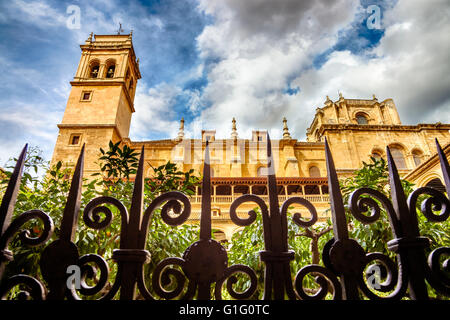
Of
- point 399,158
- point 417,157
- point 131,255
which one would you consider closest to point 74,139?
point 131,255

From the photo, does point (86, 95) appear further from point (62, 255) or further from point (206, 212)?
point (206, 212)

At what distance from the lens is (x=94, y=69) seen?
2403 cm

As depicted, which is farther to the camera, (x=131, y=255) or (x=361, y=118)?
(x=361, y=118)

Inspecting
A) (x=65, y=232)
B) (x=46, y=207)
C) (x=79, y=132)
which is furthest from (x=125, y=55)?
(x=65, y=232)

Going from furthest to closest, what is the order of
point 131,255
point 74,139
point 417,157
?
point 417,157 → point 74,139 → point 131,255

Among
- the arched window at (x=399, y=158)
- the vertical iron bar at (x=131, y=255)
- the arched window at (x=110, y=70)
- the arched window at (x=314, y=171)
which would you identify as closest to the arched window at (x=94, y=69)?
the arched window at (x=110, y=70)

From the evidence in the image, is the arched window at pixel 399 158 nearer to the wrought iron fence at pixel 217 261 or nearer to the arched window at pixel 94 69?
A: the wrought iron fence at pixel 217 261

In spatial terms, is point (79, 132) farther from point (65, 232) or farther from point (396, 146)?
point (396, 146)

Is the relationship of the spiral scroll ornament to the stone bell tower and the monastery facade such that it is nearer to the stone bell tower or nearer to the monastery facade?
the monastery facade

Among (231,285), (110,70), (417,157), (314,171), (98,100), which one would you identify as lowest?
(231,285)

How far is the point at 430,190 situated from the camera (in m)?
1.02

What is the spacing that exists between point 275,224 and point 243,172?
2202cm

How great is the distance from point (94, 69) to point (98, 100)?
4.68 meters

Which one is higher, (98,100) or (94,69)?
(94,69)
